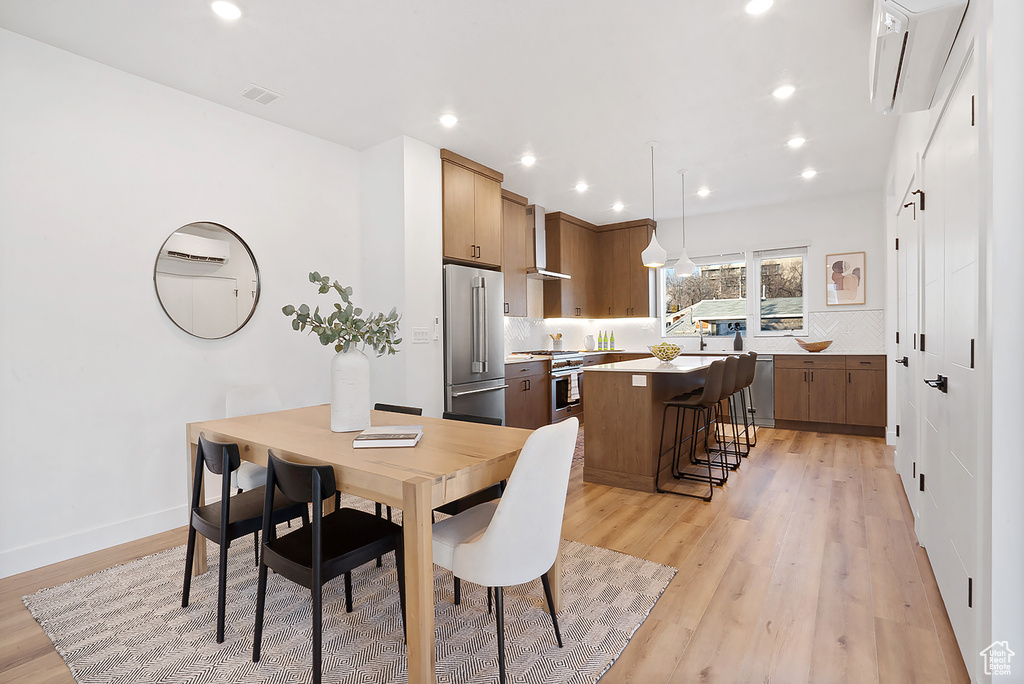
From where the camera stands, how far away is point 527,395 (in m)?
5.24

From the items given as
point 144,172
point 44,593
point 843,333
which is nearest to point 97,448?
point 44,593

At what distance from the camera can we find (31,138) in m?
2.52

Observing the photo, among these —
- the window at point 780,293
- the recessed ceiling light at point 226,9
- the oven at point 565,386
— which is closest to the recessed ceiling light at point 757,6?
the recessed ceiling light at point 226,9

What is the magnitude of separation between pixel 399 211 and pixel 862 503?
3.84 m

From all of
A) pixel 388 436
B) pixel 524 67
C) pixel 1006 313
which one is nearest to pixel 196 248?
pixel 388 436

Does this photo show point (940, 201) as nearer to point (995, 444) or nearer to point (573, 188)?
point (995, 444)

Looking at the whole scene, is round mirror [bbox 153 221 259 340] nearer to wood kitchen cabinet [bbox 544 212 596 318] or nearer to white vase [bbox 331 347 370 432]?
white vase [bbox 331 347 370 432]

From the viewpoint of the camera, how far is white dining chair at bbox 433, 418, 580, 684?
1.47 metres

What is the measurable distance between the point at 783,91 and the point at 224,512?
150 inches

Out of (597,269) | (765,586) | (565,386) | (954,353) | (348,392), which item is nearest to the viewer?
(954,353)

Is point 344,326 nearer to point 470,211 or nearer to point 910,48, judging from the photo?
point 910,48

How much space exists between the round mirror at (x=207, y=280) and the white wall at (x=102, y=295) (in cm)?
6

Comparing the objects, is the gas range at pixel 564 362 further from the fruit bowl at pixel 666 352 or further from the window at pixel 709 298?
the fruit bowl at pixel 666 352

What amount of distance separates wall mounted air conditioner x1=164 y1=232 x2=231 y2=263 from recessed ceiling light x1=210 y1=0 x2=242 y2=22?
4.33ft
